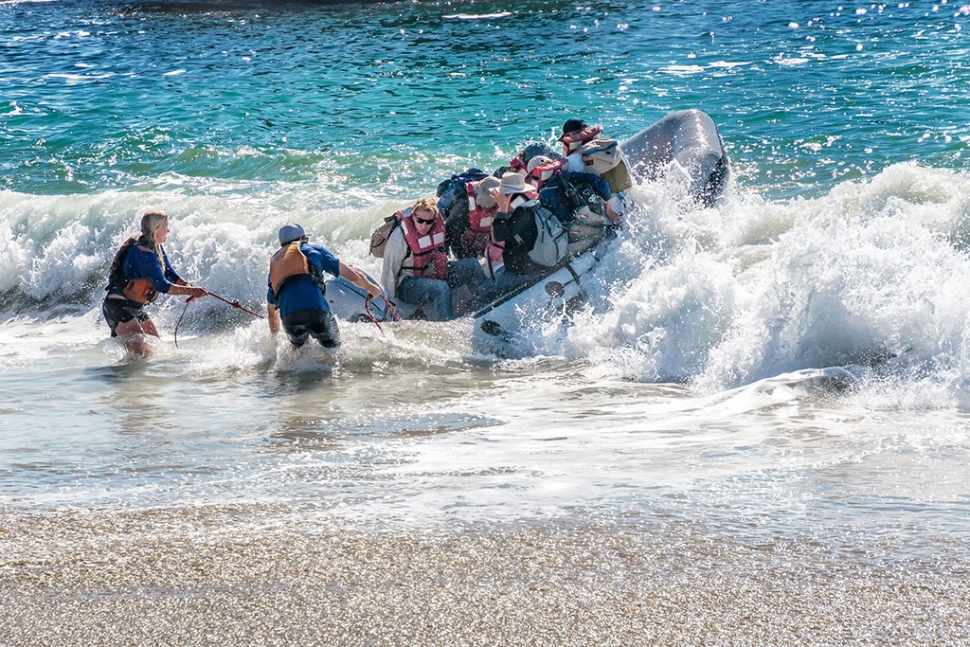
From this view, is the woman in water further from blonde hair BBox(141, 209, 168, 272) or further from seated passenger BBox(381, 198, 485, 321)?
seated passenger BBox(381, 198, 485, 321)

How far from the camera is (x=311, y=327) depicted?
25.8 feet

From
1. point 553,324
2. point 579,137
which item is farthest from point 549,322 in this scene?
point 579,137

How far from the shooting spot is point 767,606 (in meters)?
3.69

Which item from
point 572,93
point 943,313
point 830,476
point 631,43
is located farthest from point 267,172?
point 830,476

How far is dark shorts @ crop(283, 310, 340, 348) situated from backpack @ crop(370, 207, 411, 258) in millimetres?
1080

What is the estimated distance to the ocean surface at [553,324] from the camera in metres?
4.88

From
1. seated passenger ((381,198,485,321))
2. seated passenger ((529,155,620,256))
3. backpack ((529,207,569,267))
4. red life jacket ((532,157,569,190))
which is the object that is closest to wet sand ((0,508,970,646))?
seated passenger ((381,198,485,321))

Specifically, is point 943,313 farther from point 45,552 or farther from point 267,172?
point 267,172

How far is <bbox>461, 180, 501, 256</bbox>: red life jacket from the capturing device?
8.93 meters

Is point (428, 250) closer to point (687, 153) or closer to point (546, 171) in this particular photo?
point (546, 171)

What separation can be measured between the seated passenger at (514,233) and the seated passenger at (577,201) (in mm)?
261

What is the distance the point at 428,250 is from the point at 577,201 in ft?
4.28

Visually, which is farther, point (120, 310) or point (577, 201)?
point (577, 201)

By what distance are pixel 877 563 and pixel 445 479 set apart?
1962 mm
